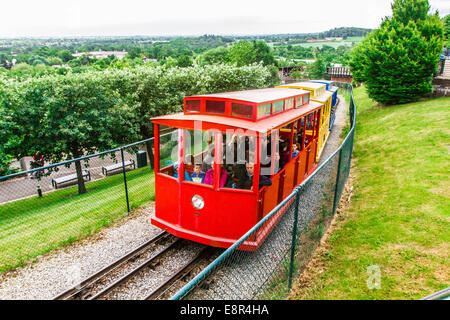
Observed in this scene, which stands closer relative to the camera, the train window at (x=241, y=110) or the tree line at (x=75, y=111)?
the train window at (x=241, y=110)

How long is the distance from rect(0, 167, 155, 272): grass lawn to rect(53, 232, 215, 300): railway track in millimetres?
1747

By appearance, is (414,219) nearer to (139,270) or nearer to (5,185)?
(139,270)

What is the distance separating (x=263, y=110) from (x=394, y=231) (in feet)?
12.4

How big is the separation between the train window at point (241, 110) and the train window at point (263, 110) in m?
0.19

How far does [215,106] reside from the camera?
239 inches

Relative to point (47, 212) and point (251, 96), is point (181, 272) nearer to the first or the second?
point (251, 96)

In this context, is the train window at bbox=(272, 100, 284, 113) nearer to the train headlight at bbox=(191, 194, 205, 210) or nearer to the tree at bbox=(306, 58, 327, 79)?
the train headlight at bbox=(191, 194, 205, 210)

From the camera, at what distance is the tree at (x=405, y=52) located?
18641mm

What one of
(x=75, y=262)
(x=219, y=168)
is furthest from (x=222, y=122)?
(x=75, y=262)

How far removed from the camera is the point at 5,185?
7172mm

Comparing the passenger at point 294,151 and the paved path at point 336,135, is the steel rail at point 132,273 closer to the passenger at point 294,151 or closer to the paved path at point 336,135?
the passenger at point 294,151

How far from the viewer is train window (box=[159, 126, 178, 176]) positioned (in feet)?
20.9

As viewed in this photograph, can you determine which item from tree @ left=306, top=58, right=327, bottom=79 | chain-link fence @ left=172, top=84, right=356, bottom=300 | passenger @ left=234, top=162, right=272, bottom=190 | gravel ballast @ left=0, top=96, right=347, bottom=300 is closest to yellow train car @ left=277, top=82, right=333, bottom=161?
chain-link fence @ left=172, top=84, right=356, bottom=300

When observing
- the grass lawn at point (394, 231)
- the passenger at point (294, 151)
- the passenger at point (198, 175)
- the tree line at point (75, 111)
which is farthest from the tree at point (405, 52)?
the passenger at point (198, 175)
